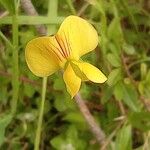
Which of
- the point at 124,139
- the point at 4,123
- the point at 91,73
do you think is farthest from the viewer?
the point at 124,139

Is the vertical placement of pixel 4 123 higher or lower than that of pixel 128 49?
lower

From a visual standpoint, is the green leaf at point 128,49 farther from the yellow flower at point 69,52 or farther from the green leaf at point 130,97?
the yellow flower at point 69,52

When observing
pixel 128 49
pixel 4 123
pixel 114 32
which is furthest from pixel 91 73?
pixel 128 49

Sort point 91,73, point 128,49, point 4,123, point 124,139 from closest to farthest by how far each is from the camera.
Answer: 1. point 91,73
2. point 4,123
3. point 124,139
4. point 128,49

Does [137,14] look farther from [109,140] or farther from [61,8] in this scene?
[109,140]

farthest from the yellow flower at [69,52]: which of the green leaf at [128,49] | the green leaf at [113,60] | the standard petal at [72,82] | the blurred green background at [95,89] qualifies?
the green leaf at [128,49]

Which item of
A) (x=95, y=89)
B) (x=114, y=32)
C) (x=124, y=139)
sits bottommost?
(x=124, y=139)

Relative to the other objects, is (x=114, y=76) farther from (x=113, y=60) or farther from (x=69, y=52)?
(x=69, y=52)
